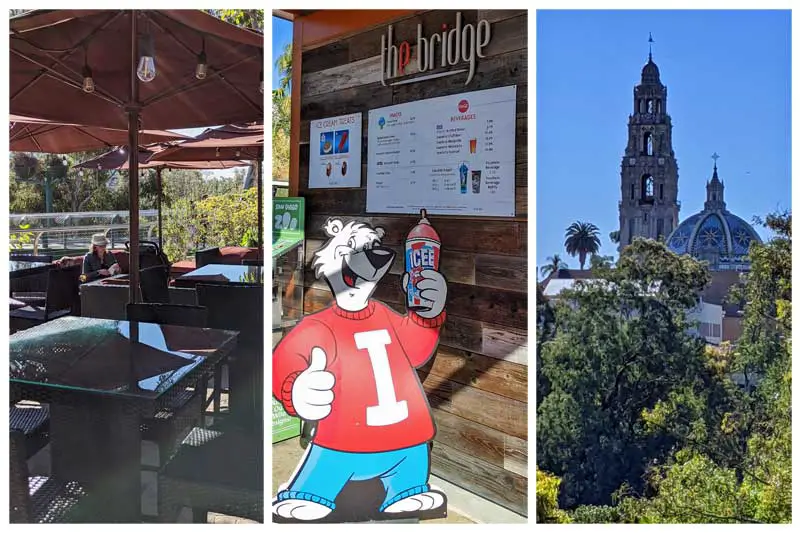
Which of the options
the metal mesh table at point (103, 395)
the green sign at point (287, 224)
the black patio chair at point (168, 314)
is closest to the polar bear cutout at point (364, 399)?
the green sign at point (287, 224)

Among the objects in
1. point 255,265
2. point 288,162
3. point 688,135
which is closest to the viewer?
point 688,135

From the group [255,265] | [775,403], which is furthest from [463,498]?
[255,265]

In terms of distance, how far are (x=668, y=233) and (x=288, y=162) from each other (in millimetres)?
1989

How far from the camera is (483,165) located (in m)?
3.27

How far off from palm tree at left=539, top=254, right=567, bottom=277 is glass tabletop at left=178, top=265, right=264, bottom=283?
171 centimetres

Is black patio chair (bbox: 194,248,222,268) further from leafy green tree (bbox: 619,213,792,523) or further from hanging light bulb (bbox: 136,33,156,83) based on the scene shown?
leafy green tree (bbox: 619,213,792,523)

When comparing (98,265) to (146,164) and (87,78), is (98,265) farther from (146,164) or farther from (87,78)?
(87,78)

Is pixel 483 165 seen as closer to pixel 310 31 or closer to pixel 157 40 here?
pixel 310 31

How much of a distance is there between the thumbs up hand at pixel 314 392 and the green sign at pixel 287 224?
25.5 inches

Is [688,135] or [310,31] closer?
[688,135]

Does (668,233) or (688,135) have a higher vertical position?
(688,135)

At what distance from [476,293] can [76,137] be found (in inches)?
161

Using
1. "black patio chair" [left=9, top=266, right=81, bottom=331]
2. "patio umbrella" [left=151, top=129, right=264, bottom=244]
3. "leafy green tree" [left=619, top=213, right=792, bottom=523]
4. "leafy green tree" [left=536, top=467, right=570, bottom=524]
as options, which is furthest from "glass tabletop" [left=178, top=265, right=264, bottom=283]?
"leafy green tree" [left=619, top=213, right=792, bottom=523]

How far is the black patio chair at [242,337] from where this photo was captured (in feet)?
12.4
